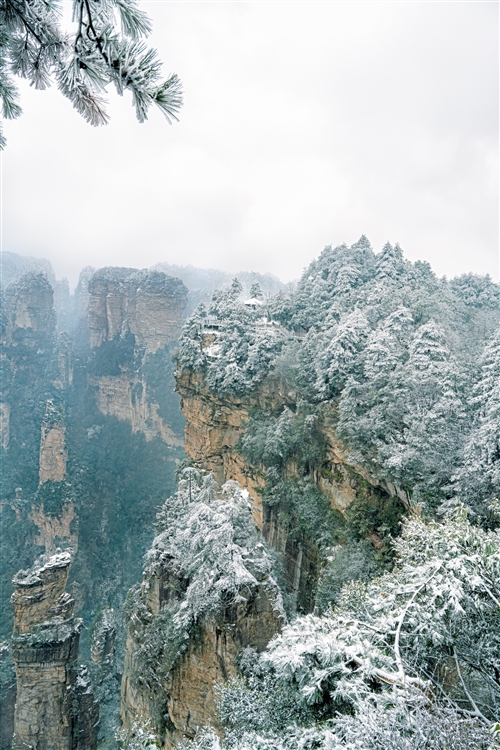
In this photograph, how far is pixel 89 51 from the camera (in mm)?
2297

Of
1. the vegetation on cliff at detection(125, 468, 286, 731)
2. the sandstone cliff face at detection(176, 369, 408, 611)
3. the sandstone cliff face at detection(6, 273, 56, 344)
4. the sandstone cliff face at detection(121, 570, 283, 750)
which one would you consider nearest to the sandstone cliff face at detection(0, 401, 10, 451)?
the sandstone cliff face at detection(6, 273, 56, 344)

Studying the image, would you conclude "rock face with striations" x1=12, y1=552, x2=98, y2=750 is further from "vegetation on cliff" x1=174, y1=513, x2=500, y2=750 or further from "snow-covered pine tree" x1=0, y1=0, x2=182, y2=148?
"snow-covered pine tree" x1=0, y1=0, x2=182, y2=148

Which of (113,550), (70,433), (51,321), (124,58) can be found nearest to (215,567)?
(124,58)

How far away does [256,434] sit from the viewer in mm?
15758

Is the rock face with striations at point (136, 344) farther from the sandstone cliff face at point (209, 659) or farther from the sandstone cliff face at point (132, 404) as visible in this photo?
the sandstone cliff face at point (209, 659)

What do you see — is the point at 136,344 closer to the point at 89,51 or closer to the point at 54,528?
the point at 54,528

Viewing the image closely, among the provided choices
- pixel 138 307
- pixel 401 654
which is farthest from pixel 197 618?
pixel 138 307

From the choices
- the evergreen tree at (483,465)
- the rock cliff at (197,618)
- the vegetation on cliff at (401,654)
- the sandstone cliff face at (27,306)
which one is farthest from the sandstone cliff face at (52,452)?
the evergreen tree at (483,465)

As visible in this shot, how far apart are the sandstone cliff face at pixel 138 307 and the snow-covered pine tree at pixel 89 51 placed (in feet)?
120

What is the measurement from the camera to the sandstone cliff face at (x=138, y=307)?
1511 inches

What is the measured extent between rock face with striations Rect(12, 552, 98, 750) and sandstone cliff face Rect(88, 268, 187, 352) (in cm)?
2609

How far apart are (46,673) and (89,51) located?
18179 millimetres

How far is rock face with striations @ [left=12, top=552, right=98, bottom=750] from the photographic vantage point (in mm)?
13703

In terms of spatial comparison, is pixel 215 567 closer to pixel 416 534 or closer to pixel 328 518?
pixel 328 518
